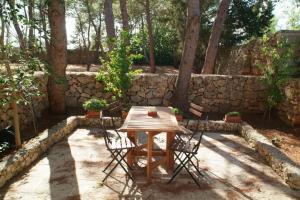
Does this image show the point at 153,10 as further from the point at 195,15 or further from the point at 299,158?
the point at 299,158

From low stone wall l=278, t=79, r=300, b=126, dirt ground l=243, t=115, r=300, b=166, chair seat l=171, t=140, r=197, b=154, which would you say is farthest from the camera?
low stone wall l=278, t=79, r=300, b=126

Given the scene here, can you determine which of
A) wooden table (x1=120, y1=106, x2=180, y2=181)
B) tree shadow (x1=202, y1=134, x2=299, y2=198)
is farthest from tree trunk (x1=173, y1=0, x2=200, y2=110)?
wooden table (x1=120, y1=106, x2=180, y2=181)

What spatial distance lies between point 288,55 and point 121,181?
Answer: 5702mm

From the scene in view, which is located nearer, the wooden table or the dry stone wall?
the wooden table

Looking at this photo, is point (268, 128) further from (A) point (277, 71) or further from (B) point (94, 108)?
(B) point (94, 108)

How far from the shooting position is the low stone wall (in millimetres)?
7652

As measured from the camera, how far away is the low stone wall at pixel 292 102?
25.1ft

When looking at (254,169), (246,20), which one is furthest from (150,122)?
(246,20)

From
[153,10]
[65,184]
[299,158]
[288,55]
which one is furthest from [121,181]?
[153,10]

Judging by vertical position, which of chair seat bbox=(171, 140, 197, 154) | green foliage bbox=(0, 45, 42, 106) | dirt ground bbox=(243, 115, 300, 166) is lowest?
dirt ground bbox=(243, 115, 300, 166)

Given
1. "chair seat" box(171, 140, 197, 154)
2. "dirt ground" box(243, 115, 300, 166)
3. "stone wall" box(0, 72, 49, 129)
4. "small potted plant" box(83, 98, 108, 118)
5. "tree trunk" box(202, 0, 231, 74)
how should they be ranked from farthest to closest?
Result: "tree trunk" box(202, 0, 231, 74) < "small potted plant" box(83, 98, 108, 118) < "dirt ground" box(243, 115, 300, 166) < "stone wall" box(0, 72, 49, 129) < "chair seat" box(171, 140, 197, 154)

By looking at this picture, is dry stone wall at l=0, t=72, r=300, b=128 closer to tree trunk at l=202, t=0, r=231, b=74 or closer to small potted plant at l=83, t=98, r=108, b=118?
small potted plant at l=83, t=98, r=108, b=118

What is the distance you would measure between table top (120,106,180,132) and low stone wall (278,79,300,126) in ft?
13.1

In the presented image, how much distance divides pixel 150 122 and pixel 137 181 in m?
0.82
